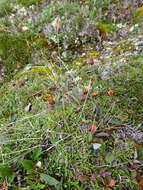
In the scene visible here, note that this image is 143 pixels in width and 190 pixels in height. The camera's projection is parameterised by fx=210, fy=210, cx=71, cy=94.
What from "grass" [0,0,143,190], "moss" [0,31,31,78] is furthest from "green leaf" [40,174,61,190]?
"moss" [0,31,31,78]

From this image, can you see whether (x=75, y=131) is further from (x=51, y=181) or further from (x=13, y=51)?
(x=13, y=51)

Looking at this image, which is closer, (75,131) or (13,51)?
(75,131)

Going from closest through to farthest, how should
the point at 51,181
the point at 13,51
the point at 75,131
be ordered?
the point at 51,181
the point at 75,131
the point at 13,51

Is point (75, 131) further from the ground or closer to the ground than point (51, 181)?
further from the ground

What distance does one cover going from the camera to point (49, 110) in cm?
194

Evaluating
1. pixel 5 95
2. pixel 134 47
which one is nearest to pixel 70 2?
pixel 134 47

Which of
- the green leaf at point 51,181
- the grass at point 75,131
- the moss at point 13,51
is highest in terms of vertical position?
the moss at point 13,51

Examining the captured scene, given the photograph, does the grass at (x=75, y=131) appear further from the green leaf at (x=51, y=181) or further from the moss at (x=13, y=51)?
the moss at (x=13, y=51)

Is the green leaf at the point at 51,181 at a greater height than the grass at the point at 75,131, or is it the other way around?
the grass at the point at 75,131

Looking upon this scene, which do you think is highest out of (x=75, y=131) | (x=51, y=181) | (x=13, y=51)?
(x=13, y=51)

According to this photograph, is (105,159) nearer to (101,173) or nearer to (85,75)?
(101,173)

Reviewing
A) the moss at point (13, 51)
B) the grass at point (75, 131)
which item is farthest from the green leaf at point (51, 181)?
the moss at point (13, 51)

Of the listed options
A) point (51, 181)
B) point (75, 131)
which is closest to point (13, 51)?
point (75, 131)

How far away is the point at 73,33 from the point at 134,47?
1.07 meters
